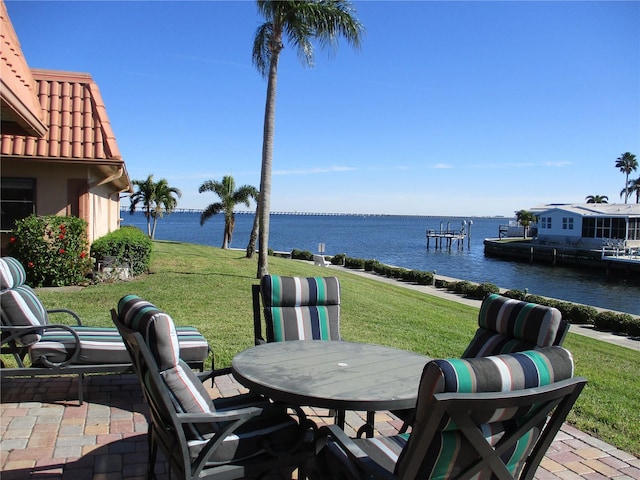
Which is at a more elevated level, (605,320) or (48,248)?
(48,248)

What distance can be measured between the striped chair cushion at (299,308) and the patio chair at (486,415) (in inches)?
96.7

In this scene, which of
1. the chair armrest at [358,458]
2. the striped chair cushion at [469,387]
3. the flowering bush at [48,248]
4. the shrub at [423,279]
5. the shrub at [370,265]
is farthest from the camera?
the shrub at [370,265]

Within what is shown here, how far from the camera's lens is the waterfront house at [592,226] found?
46188 millimetres

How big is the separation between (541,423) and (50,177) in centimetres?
1143

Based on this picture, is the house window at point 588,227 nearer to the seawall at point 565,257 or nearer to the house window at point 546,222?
the seawall at point 565,257

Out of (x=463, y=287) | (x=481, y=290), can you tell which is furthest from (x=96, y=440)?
(x=463, y=287)

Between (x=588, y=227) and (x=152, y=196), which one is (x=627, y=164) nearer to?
(x=588, y=227)

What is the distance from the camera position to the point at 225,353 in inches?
244

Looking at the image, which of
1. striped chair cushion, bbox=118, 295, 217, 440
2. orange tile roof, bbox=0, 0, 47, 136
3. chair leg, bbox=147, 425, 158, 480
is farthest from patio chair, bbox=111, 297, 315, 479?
orange tile roof, bbox=0, 0, 47, 136

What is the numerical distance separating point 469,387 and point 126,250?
11.3 m

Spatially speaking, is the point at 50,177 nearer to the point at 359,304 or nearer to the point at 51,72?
the point at 51,72

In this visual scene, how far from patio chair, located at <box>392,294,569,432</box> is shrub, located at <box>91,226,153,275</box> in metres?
9.43

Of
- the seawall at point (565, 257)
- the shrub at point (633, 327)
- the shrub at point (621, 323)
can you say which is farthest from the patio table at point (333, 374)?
the seawall at point (565, 257)

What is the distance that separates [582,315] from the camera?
14.2m
